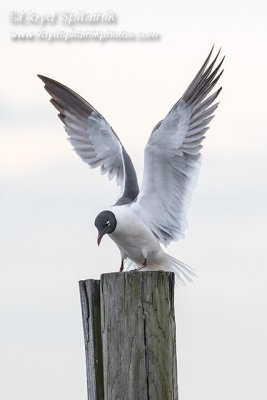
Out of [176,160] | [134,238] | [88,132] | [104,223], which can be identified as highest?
[88,132]

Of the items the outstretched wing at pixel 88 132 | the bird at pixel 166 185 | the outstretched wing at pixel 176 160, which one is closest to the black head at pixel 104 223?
the bird at pixel 166 185

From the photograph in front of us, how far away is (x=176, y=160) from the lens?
8898 mm

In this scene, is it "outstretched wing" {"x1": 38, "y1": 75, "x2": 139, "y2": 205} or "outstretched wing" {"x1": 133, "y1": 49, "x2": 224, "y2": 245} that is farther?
"outstretched wing" {"x1": 38, "y1": 75, "x2": 139, "y2": 205}

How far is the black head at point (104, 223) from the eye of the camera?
8.14 m

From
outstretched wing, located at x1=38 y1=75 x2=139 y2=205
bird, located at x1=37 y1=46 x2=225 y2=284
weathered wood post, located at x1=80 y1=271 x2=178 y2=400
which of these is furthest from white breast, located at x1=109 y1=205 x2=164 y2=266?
weathered wood post, located at x1=80 y1=271 x2=178 y2=400

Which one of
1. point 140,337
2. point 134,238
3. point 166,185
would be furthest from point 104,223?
point 140,337

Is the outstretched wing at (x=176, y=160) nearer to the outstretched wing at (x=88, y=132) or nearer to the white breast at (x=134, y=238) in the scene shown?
the white breast at (x=134, y=238)

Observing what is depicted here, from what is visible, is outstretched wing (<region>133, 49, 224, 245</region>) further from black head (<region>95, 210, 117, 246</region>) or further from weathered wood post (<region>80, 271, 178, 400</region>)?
weathered wood post (<region>80, 271, 178, 400</region>)

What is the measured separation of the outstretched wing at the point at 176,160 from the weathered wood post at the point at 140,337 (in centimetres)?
388

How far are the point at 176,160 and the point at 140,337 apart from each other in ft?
13.8

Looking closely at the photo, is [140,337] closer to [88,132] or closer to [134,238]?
[134,238]

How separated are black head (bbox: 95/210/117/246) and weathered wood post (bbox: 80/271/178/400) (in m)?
3.18

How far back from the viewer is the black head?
8141 mm

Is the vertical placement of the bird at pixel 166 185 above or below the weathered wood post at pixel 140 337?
above
